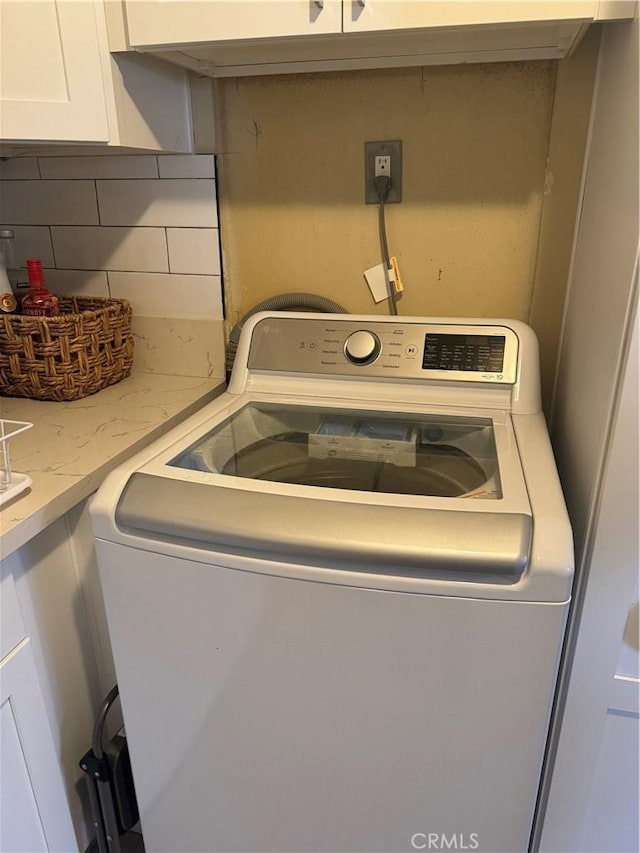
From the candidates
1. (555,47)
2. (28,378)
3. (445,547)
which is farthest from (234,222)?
(445,547)

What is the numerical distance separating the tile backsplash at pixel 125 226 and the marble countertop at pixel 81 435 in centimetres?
21

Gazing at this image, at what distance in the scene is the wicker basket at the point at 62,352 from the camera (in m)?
1.29

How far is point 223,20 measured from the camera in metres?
1.02

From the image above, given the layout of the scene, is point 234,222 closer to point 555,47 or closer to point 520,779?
point 555,47

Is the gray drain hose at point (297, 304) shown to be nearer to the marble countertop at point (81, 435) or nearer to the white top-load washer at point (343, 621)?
the marble countertop at point (81, 435)

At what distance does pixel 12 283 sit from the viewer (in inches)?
59.7

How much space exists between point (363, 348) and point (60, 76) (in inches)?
27.7

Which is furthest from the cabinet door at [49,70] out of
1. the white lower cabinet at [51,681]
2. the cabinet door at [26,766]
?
the cabinet door at [26,766]

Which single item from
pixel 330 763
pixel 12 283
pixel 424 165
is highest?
pixel 424 165

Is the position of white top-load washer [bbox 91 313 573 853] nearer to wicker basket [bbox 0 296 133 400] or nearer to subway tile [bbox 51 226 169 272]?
wicker basket [bbox 0 296 133 400]

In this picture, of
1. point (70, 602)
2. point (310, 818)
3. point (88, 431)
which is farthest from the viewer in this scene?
point (88, 431)

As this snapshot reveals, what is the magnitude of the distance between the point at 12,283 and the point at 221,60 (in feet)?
2.31

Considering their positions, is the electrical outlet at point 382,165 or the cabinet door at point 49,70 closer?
the cabinet door at point 49,70

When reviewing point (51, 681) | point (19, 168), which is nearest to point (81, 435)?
point (51, 681)
